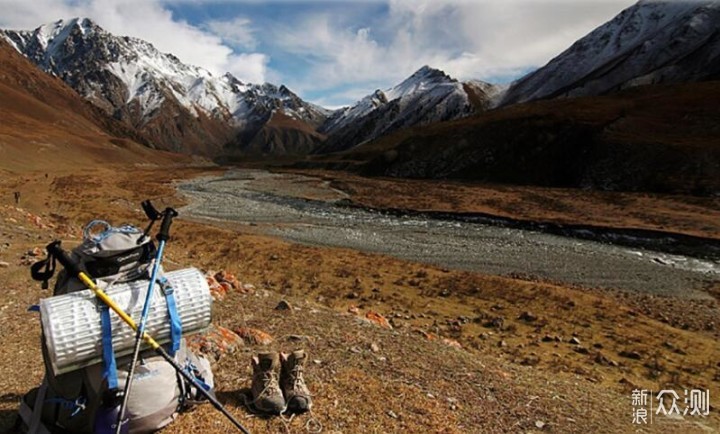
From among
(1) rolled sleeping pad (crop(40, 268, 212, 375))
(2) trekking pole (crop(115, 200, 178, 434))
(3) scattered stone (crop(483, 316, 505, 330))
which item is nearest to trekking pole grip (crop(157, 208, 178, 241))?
(2) trekking pole (crop(115, 200, 178, 434))

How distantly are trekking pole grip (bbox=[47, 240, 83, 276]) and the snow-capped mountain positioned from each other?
13235 centimetres

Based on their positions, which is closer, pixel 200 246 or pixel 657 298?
pixel 657 298

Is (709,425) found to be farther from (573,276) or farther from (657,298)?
(573,276)

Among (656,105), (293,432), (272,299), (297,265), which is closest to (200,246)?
(297,265)

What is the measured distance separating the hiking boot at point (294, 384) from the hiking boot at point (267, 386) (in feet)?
0.38

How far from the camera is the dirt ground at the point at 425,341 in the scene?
704cm

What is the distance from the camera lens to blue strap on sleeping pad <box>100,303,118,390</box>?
14.8 feet

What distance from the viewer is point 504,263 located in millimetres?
26375

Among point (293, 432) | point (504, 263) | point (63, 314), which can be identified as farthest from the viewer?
point (504, 263)

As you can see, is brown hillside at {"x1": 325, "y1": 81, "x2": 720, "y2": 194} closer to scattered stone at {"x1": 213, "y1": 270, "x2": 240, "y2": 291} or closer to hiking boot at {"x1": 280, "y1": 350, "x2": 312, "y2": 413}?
scattered stone at {"x1": 213, "y1": 270, "x2": 240, "y2": 291}

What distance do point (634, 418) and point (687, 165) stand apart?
5565 cm

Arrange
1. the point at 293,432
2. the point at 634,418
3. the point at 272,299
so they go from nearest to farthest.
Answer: the point at 293,432 < the point at 634,418 < the point at 272,299

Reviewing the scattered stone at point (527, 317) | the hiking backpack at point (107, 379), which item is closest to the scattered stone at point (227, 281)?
the hiking backpack at point (107, 379)

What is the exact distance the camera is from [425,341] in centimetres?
1053
